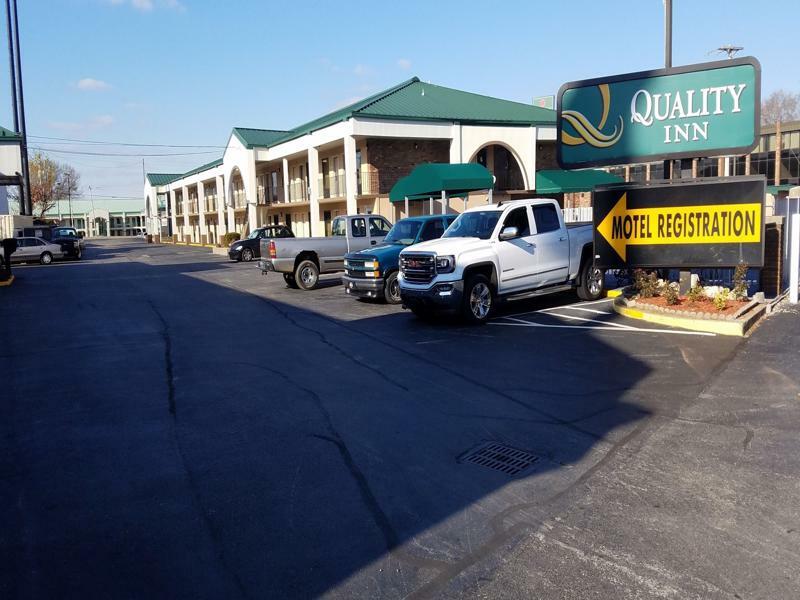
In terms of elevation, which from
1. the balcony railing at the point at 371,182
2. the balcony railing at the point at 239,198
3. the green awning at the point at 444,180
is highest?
the balcony railing at the point at 239,198

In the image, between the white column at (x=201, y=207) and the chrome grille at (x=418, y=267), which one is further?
the white column at (x=201, y=207)

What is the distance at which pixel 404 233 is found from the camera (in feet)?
53.2

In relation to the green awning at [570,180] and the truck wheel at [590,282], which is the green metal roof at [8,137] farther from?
the truck wheel at [590,282]

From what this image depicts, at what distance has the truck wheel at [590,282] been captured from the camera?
14.5 m

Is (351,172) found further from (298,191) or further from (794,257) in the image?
(794,257)

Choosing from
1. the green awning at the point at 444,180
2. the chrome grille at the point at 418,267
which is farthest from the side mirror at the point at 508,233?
the green awning at the point at 444,180

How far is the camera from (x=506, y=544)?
4.16 m

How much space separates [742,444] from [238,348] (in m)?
7.41

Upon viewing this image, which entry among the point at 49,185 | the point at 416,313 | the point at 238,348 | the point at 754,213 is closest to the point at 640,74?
the point at 754,213

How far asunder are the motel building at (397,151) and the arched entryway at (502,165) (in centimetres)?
6

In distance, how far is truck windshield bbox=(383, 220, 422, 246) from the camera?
1588 centimetres

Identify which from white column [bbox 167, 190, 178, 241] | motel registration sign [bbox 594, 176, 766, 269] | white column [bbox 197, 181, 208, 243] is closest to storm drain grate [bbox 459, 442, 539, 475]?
motel registration sign [bbox 594, 176, 766, 269]

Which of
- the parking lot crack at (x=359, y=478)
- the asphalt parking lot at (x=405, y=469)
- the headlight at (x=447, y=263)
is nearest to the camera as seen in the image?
the asphalt parking lot at (x=405, y=469)

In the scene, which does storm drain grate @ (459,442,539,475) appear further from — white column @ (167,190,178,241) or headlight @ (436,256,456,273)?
white column @ (167,190,178,241)
